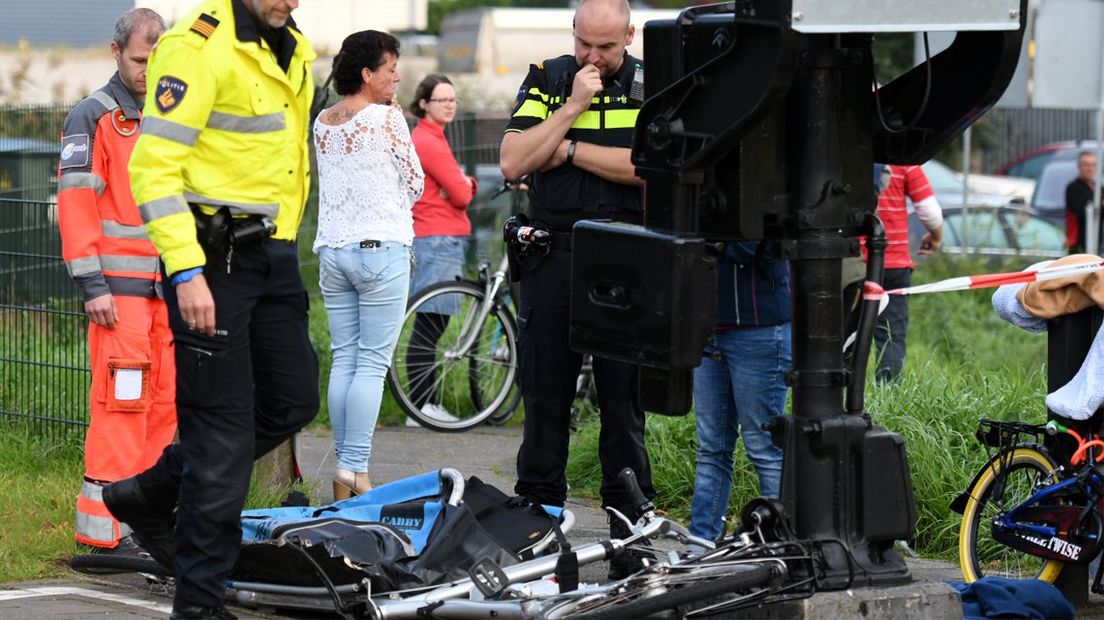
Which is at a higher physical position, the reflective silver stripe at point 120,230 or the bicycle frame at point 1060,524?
the reflective silver stripe at point 120,230

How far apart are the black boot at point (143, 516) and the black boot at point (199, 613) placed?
0.46 metres

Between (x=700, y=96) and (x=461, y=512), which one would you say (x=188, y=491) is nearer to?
(x=461, y=512)

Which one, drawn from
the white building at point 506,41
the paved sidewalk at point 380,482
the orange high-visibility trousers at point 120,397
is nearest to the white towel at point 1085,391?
the paved sidewalk at point 380,482

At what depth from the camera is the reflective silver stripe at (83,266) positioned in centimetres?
600

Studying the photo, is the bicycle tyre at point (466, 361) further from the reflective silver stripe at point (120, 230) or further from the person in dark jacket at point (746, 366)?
the person in dark jacket at point (746, 366)

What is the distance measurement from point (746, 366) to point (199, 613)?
204 cm

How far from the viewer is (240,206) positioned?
496 cm

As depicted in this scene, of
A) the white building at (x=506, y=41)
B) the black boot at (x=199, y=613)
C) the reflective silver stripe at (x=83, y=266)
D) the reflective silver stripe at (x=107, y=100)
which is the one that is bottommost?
the black boot at (x=199, y=613)

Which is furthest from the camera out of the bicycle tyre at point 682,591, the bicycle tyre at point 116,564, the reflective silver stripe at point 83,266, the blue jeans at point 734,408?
the reflective silver stripe at point 83,266

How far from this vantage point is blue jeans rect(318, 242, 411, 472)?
22.8ft

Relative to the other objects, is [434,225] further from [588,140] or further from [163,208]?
[163,208]

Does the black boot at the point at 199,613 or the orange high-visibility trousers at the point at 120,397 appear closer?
the black boot at the point at 199,613

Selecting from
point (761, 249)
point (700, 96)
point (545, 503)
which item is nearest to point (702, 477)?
point (545, 503)

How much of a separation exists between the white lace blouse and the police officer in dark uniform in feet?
4.05
